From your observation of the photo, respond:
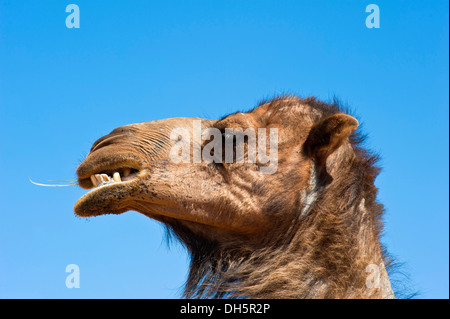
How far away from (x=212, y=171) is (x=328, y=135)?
3.99 ft

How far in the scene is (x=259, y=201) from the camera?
7.02m

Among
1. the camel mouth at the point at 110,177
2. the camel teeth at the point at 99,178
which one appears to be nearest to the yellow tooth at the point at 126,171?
the camel mouth at the point at 110,177

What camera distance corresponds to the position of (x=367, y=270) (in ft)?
21.6

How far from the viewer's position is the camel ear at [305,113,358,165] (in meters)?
6.92

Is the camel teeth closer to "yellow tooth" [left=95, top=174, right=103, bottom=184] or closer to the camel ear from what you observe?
"yellow tooth" [left=95, top=174, right=103, bottom=184]

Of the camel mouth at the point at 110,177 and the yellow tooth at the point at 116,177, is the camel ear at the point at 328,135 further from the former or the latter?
the yellow tooth at the point at 116,177

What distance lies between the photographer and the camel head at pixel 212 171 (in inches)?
270

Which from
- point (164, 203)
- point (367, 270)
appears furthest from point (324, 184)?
point (164, 203)

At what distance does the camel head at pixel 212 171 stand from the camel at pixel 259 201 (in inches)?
0.4

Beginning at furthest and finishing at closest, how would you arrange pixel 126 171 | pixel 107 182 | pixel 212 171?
pixel 212 171 → pixel 126 171 → pixel 107 182

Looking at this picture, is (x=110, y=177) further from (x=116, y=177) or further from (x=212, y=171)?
(x=212, y=171)

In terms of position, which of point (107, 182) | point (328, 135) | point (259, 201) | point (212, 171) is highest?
point (328, 135)

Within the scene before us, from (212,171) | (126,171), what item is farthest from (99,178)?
(212,171)
